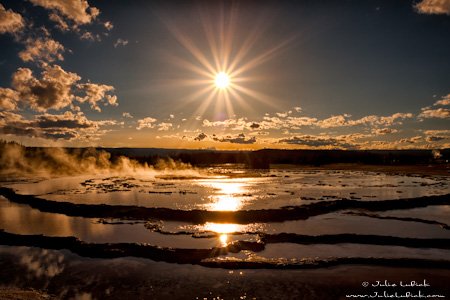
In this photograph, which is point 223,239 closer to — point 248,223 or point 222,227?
point 222,227

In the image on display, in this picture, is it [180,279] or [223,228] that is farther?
[223,228]

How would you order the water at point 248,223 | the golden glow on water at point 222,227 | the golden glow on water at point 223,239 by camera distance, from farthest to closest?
the golden glow on water at point 222,227
the golden glow on water at point 223,239
the water at point 248,223

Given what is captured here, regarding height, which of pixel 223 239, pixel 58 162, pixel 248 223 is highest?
pixel 58 162

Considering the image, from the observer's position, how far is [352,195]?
17141 millimetres

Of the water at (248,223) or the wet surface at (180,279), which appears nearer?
the wet surface at (180,279)

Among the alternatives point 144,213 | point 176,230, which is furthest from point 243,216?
point 144,213

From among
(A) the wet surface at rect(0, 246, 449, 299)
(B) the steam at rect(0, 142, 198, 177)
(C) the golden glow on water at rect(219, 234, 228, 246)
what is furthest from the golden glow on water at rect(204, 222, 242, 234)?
(B) the steam at rect(0, 142, 198, 177)

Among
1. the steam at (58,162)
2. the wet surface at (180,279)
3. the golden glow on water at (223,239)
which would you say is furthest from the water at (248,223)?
the steam at (58,162)

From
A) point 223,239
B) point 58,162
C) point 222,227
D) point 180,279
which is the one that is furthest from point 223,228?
point 58,162

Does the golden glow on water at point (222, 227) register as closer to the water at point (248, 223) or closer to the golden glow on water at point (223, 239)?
the water at point (248, 223)

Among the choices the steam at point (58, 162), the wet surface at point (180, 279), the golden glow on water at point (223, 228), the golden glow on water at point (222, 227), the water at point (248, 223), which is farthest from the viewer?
the steam at point (58, 162)

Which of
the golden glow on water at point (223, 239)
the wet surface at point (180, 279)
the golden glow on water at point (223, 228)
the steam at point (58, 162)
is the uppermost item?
the steam at point (58, 162)

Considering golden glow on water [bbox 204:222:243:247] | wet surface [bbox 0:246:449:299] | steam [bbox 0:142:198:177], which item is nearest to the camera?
wet surface [bbox 0:246:449:299]

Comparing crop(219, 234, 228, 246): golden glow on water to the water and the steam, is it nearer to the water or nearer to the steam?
the water
